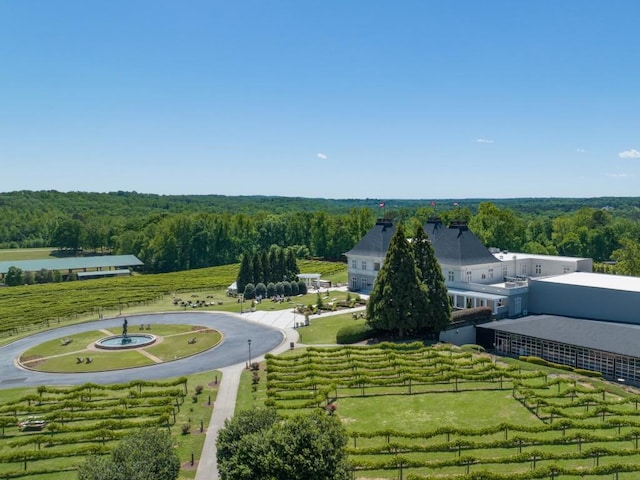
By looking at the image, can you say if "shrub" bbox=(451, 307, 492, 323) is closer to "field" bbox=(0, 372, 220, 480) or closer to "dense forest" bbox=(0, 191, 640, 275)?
"field" bbox=(0, 372, 220, 480)

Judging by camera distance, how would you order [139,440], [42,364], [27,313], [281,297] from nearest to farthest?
[139,440], [42,364], [27,313], [281,297]

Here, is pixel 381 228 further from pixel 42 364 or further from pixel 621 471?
pixel 621 471

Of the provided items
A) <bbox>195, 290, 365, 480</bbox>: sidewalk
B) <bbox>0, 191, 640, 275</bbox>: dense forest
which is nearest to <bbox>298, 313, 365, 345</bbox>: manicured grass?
<bbox>195, 290, 365, 480</bbox>: sidewalk

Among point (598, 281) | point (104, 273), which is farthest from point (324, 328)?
point (104, 273)

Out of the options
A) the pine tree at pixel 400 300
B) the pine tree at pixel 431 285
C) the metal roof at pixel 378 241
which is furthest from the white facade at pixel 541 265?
the pine tree at pixel 400 300

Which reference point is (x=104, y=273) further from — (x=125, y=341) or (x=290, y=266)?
(x=125, y=341)

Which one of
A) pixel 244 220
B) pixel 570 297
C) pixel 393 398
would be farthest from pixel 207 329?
pixel 244 220
